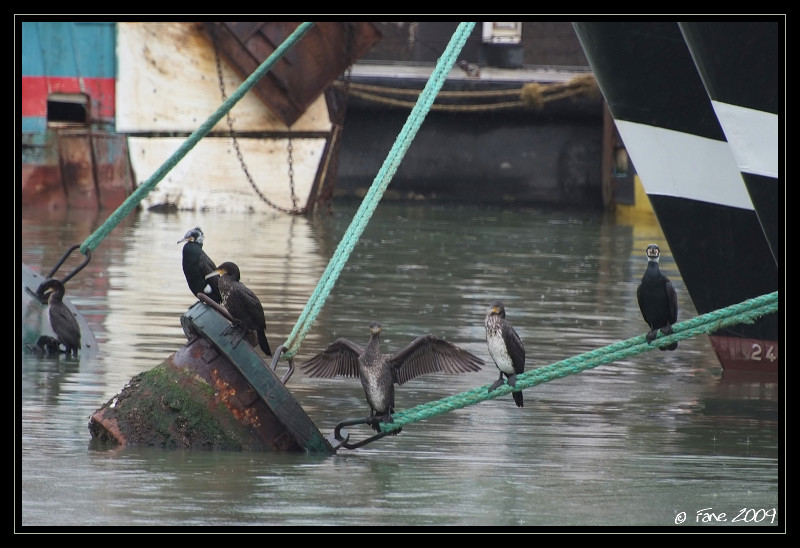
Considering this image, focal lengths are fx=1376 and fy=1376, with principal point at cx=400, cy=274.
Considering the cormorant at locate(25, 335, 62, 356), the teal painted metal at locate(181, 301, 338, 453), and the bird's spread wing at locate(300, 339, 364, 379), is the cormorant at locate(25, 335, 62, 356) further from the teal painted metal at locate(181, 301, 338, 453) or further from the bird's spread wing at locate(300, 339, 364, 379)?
the bird's spread wing at locate(300, 339, 364, 379)

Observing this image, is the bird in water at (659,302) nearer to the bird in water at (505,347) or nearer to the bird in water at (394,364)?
the bird in water at (505,347)

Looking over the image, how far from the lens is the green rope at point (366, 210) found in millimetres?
6414

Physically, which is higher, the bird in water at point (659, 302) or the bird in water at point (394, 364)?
the bird in water at point (659, 302)

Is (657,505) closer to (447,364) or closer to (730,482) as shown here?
(730,482)

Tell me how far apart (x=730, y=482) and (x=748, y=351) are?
3.00 metres

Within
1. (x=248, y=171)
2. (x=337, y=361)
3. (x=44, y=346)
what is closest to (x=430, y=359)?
(x=337, y=361)

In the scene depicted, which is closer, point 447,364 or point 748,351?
point 447,364

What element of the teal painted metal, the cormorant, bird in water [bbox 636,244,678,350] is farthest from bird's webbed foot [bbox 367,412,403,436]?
the cormorant

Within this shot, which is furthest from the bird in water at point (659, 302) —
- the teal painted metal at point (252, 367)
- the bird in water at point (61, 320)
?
the bird in water at point (61, 320)

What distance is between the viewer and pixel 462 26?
716 cm

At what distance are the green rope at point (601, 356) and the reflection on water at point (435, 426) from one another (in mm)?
348
